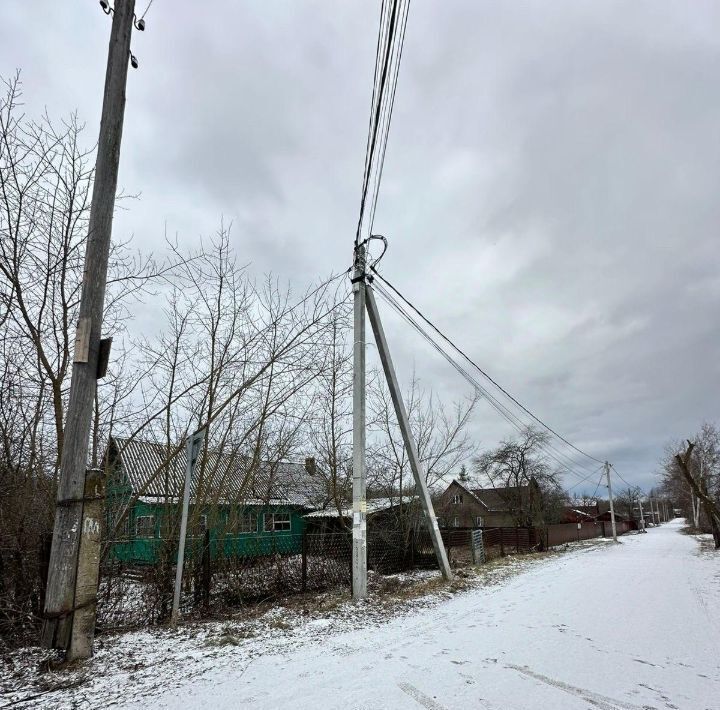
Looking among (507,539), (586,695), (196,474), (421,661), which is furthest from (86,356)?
(507,539)

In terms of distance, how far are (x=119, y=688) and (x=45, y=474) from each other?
2.88 meters

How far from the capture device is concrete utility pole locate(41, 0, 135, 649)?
15.5 feet

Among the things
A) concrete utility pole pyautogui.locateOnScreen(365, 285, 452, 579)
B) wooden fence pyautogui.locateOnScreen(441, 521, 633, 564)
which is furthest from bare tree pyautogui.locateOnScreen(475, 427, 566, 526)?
concrete utility pole pyautogui.locateOnScreen(365, 285, 452, 579)

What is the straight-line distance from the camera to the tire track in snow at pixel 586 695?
152 inches

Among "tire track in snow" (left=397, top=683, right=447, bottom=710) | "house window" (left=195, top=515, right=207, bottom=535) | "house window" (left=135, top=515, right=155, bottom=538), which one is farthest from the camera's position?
"house window" (left=195, top=515, right=207, bottom=535)

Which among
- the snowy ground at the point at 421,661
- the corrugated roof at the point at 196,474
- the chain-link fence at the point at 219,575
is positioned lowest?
the snowy ground at the point at 421,661

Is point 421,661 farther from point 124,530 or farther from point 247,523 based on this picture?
point 247,523

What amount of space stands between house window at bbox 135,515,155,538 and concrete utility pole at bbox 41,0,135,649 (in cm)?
227

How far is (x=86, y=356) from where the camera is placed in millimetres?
5145

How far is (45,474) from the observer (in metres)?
6.12

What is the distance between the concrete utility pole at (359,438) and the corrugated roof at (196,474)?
6.32 ft

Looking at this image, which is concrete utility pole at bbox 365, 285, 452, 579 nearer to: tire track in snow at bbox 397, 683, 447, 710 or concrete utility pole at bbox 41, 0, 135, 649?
concrete utility pole at bbox 41, 0, 135, 649

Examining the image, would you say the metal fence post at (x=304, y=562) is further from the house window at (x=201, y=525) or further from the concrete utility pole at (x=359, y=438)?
the house window at (x=201, y=525)

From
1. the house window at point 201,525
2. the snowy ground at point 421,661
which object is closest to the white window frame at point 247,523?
the house window at point 201,525
